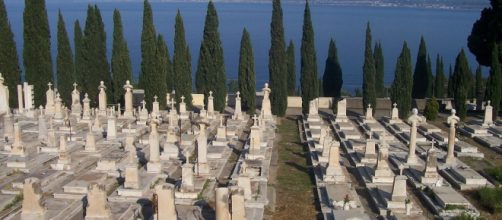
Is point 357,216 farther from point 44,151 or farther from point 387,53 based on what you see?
point 387,53

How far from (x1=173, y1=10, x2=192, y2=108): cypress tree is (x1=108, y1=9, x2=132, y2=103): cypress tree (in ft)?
8.69

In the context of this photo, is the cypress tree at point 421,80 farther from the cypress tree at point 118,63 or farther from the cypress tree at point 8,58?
the cypress tree at point 8,58

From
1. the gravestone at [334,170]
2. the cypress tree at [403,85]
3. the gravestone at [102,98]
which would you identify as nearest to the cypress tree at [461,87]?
the cypress tree at [403,85]

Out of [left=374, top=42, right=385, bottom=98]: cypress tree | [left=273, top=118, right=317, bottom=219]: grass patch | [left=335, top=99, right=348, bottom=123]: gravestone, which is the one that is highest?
[left=374, top=42, right=385, bottom=98]: cypress tree

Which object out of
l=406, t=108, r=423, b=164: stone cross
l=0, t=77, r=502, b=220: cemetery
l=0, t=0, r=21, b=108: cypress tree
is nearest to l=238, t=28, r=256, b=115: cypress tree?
l=0, t=77, r=502, b=220: cemetery

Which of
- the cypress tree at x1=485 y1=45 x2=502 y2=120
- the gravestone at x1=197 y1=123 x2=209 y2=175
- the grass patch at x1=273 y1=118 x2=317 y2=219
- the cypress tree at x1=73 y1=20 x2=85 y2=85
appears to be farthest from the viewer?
the cypress tree at x1=73 y1=20 x2=85 y2=85

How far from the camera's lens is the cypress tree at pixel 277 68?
26859mm

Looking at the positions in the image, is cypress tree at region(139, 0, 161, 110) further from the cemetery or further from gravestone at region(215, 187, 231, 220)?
gravestone at region(215, 187, 231, 220)

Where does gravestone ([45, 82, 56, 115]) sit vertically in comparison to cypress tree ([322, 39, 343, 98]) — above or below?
below

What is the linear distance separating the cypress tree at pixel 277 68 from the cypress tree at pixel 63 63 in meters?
10.1

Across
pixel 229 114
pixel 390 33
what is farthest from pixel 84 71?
pixel 390 33

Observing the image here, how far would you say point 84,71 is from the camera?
2788cm

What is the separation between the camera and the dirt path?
1273cm

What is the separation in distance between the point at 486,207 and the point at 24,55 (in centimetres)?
2187
